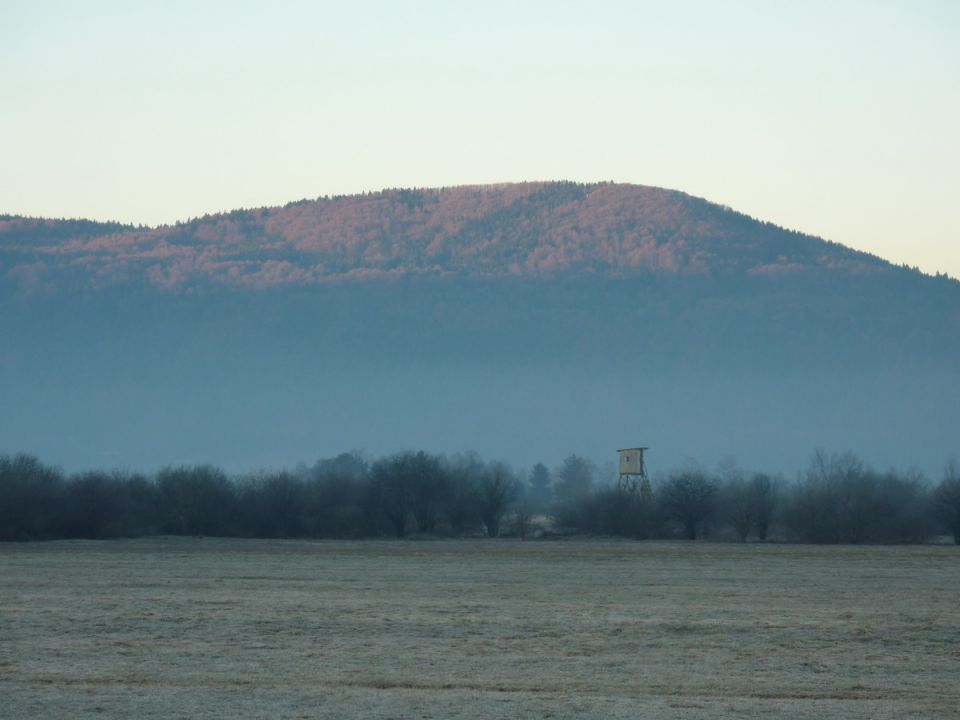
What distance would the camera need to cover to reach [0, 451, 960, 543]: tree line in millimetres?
59250

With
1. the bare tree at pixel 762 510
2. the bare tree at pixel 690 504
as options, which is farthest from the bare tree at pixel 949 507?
the bare tree at pixel 690 504

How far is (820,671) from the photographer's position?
20328 millimetres

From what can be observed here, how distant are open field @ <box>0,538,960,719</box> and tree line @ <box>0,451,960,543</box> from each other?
20762 millimetres

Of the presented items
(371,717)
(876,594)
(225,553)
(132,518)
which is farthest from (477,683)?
(132,518)

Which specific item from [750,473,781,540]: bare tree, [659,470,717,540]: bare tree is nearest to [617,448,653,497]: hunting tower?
[659,470,717,540]: bare tree

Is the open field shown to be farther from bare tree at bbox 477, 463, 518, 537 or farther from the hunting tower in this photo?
the hunting tower

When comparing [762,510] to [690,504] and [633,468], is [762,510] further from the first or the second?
[633,468]

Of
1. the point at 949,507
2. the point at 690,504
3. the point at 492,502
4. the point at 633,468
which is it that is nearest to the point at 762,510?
the point at 690,504

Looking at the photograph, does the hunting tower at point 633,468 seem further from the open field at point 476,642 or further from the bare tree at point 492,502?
the open field at point 476,642

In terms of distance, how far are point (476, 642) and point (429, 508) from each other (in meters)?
43.3

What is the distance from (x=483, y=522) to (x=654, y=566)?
2647cm

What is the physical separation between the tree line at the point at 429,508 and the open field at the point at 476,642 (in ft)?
68.1

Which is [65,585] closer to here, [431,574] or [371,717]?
[431,574]

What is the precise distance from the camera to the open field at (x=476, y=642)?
17.9 metres
